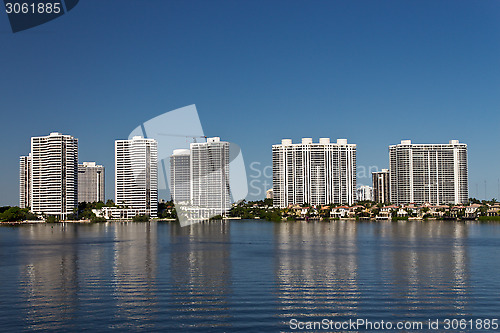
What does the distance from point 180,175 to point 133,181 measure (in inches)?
405

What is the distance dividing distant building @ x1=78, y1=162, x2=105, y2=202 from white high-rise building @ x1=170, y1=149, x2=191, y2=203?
31050mm

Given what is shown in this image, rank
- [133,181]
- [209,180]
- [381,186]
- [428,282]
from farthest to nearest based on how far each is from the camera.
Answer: [381,186], [209,180], [133,181], [428,282]

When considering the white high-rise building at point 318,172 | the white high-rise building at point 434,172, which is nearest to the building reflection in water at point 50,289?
the white high-rise building at point 318,172

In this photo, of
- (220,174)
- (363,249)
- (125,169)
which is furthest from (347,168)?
(363,249)

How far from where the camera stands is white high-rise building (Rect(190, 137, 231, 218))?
10975 centimetres

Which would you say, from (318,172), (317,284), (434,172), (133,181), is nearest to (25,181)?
(133,181)

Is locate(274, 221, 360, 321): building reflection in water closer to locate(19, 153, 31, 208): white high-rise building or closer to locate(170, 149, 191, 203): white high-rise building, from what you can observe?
locate(170, 149, 191, 203): white high-rise building

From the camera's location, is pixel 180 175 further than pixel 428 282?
Yes

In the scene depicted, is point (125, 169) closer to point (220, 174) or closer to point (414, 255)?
point (220, 174)

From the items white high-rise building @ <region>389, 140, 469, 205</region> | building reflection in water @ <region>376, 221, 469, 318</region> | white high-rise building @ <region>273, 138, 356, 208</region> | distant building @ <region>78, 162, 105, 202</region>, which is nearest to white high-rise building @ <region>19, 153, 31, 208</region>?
distant building @ <region>78, 162, 105, 202</region>

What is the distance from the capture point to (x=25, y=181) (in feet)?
398

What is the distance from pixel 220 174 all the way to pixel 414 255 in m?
85.8

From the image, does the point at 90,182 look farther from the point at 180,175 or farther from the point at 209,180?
the point at 209,180

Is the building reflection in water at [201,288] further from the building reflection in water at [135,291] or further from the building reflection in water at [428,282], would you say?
the building reflection in water at [428,282]
